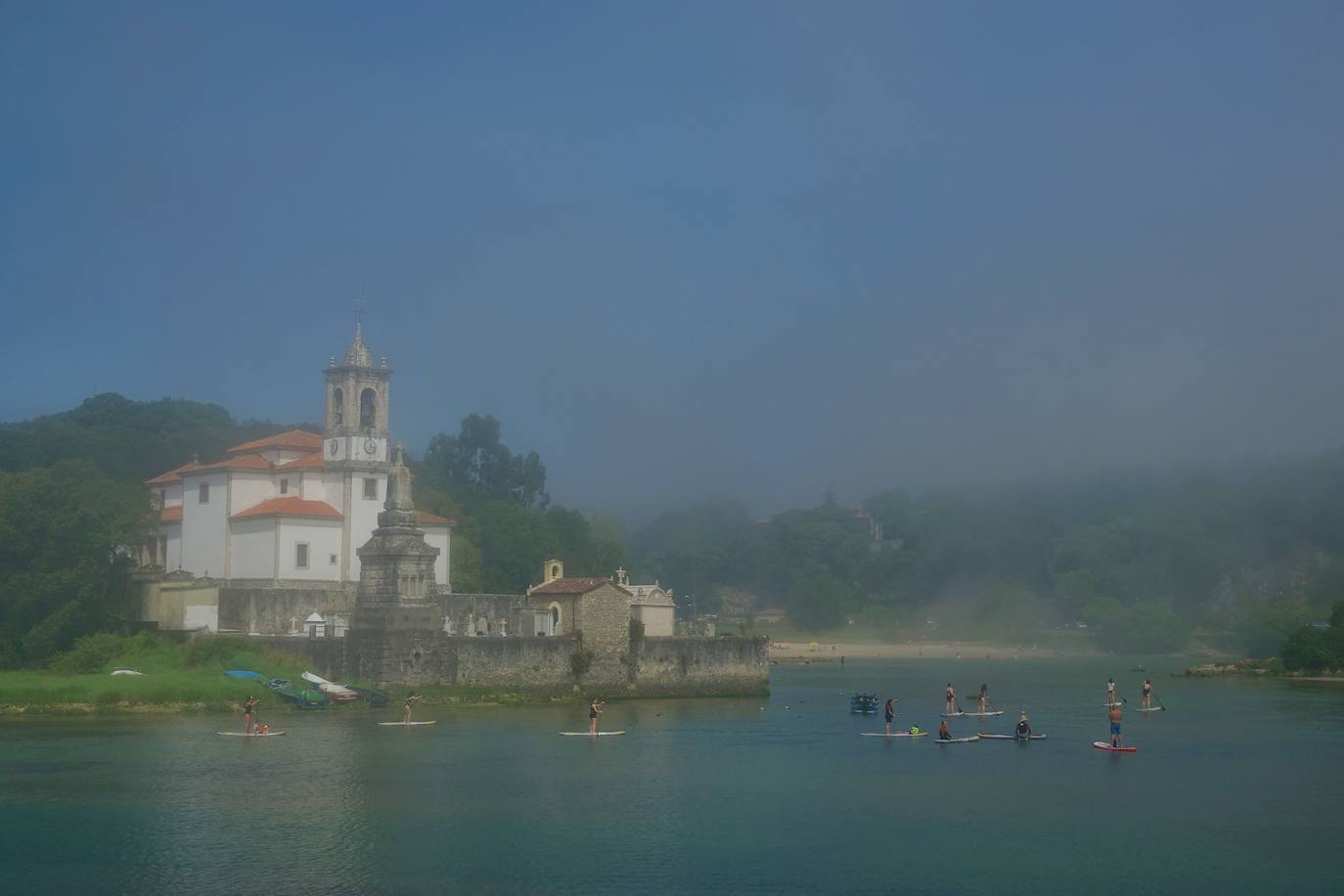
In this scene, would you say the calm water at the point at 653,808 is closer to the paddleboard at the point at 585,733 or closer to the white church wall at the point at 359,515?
the paddleboard at the point at 585,733

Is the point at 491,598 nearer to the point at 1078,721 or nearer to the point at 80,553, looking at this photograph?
the point at 80,553

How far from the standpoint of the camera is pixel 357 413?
7194 centimetres

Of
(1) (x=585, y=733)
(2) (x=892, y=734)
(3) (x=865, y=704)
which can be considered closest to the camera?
(1) (x=585, y=733)

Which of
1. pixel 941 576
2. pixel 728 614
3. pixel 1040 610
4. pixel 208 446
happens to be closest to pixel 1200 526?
pixel 1040 610

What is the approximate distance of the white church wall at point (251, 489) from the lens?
2825 inches

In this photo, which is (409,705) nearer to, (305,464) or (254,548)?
(254,548)

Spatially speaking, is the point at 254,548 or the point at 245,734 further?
the point at 254,548

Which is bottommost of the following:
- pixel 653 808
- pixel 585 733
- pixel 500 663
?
pixel 653 808

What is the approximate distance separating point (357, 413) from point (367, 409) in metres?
0.75

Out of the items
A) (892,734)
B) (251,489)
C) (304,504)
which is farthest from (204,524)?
(892,734)

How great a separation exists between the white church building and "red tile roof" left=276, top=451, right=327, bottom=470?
5 cm

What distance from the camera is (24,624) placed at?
6338 cm

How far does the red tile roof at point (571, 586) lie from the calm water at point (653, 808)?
26.6 ft

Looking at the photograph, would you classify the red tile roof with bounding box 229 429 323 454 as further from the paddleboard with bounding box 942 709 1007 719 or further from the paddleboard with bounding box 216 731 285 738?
the paddleboard with bounding box 942 709 1007 719
